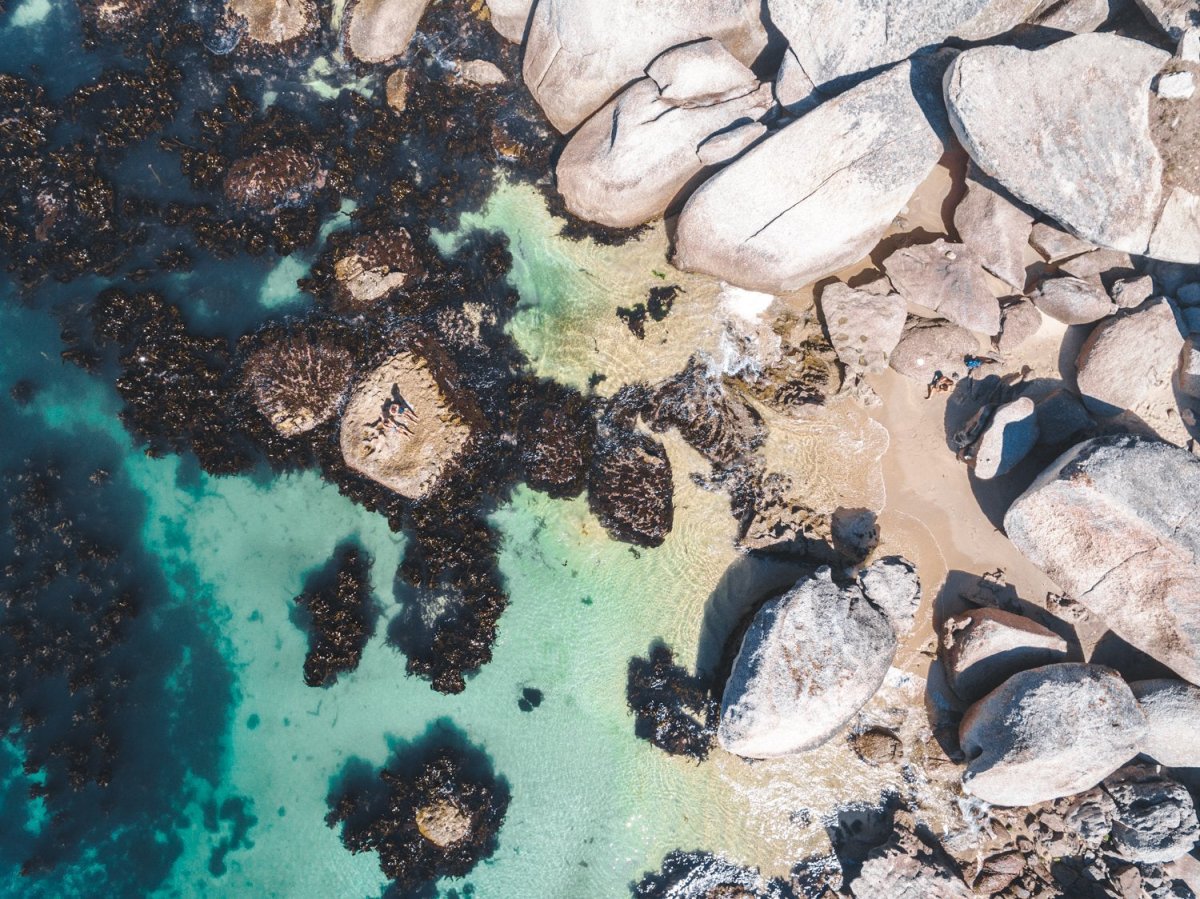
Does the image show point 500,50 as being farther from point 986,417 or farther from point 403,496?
point 986,417

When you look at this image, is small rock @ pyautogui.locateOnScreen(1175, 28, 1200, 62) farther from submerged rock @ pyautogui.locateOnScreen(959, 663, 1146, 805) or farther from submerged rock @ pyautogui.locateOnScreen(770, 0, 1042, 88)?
submerged rock @ pyautogui.locateOnScreen(959, 663, 1146, 805)

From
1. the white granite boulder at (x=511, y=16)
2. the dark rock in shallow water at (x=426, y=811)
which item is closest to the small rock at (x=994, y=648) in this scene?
the dark rock in shallow water at (x=426, y=811)

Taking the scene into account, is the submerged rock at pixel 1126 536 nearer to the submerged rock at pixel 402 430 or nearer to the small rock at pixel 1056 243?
the small rock at pixel 1056 243

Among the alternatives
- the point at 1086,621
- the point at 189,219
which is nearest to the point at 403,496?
the point at 189,219

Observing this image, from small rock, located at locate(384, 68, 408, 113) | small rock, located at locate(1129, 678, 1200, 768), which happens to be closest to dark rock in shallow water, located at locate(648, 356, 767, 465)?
small rock, located at locate(384, 68, 408, 113)

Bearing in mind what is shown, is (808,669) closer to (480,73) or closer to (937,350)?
(937,350)

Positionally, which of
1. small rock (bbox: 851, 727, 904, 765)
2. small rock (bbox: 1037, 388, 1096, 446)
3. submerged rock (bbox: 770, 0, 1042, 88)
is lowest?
small rock (bbox: 851, 727, 904, 765)

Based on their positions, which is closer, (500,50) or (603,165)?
(603,165)
